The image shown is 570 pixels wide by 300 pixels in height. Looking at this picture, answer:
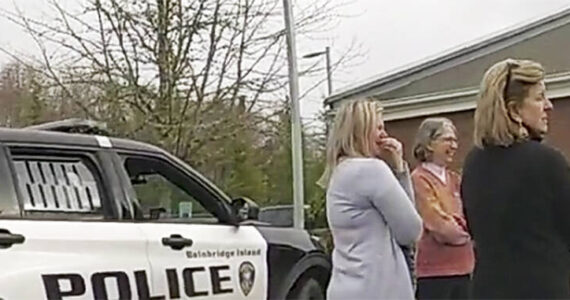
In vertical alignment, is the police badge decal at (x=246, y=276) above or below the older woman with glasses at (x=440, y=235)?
A: below

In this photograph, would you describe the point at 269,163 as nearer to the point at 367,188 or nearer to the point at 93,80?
the point at 93,80

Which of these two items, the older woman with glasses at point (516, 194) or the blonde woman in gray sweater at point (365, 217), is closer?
the older woman with glasses at point (516, 194)

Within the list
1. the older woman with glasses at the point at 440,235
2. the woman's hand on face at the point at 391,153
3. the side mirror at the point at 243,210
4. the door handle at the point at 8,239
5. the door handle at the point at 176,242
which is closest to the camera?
the woman's hand on face at the point at 391,153

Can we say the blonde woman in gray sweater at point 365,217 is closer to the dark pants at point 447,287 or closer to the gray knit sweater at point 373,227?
the gray knit sweater at point 373,227

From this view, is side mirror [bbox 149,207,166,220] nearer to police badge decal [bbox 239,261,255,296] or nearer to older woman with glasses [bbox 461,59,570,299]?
police badge decal [bbox 239,261,255,296]

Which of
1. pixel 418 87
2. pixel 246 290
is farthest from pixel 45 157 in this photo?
pixel 418 87

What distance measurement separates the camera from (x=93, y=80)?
14.7 meters

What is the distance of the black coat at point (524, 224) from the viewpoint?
331cm

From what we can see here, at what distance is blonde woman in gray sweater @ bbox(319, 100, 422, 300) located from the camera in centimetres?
421

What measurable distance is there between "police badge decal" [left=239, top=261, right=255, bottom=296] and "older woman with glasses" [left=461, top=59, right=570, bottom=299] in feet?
10.0

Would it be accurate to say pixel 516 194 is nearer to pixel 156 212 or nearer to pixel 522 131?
pixel 522 131

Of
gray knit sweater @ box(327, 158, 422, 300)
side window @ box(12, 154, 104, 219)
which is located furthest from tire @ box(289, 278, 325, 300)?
gray knit sweater @ box(327, 158, 422, 300)

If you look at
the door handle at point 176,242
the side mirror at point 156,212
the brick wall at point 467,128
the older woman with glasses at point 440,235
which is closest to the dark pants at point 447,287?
the older woman with glasses at point 440,235

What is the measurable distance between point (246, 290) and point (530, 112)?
11.0 feet
